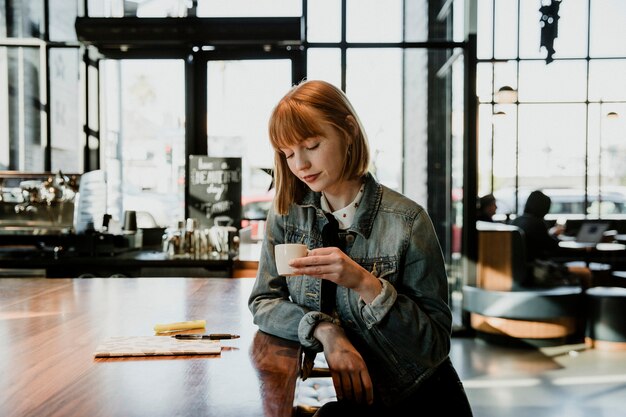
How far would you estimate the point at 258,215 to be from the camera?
5762 millimetres

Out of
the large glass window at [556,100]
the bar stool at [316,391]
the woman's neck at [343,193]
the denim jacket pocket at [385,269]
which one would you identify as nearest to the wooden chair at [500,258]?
the large glass window at [556,100]

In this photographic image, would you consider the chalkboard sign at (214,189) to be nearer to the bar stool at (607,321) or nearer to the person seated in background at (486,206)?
the person seated in background at (486,206)

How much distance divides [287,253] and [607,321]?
4758mm

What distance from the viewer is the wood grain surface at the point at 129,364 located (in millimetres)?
981

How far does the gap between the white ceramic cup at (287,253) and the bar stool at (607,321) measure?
4698 millimetres

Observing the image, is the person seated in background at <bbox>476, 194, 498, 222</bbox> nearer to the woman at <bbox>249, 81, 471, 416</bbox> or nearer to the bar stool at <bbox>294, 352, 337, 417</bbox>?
the bar stool at <bbox>294, 352, 337, 417</bbox>

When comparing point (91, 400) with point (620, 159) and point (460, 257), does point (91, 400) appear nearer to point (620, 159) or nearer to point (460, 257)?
point (460, 257)

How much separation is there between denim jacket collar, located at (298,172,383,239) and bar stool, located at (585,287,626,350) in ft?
14.3

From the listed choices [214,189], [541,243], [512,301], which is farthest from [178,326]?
[541,243]

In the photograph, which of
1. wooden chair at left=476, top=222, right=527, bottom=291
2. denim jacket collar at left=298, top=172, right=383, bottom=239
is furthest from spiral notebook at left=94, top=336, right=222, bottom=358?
wooden chair at left=476, top=222, right=527, bottom=291

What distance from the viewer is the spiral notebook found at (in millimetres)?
1295

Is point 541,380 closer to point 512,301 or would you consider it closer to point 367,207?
point 512,301

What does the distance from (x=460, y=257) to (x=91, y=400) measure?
5.14 meters

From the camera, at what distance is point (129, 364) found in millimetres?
1229
